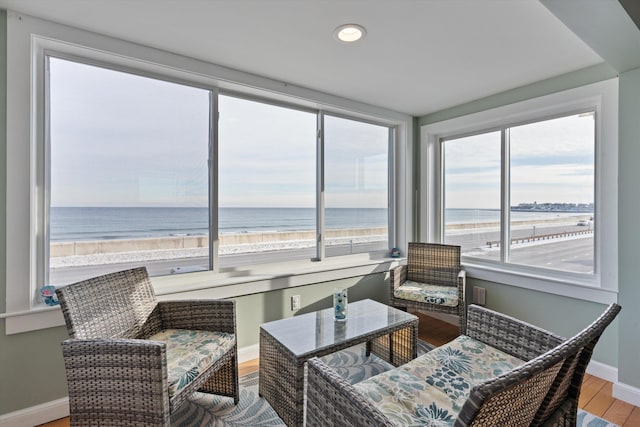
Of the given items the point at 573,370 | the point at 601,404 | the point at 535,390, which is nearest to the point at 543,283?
the point at 601,404

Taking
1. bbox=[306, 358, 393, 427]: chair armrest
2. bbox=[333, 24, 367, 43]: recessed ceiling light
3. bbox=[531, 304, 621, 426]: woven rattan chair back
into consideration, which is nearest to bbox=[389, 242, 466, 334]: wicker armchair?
bbox=[531, 304, 621, 426]: woven rattan chair back

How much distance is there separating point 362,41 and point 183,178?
5.37 feet

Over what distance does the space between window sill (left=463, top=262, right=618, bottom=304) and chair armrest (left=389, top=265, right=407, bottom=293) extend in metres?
0.64

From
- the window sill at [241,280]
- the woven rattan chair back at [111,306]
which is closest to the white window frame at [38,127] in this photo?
the window sill at [241,280]

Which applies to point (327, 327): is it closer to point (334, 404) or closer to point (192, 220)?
point (334, 404)

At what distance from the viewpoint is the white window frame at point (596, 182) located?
219 cm

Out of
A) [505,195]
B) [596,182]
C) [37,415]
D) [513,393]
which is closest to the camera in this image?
[513,393]

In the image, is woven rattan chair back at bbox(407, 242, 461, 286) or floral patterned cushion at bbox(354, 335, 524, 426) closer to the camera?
floral patterned cushion at bbox(354, 335, 524, 426)

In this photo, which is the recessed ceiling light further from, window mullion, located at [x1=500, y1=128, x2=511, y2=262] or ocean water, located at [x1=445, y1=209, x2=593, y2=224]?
ocean water, located at [x1=445, y1=209, x2=593, y2=224]

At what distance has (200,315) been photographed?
1.92m

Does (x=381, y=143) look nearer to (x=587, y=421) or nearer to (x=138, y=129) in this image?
(x=138, y=129)

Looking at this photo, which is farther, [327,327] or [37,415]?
[327,327]

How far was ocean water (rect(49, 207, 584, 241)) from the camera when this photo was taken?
79.7 inches

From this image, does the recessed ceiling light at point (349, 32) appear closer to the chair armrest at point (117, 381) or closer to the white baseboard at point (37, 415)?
the chair armrest at point (117, 381)
